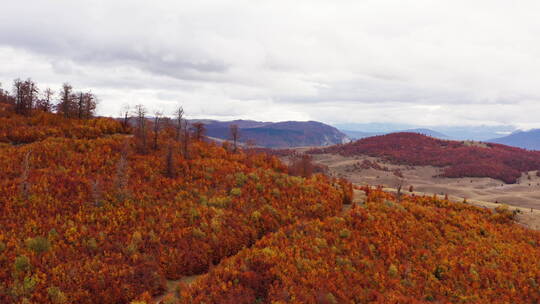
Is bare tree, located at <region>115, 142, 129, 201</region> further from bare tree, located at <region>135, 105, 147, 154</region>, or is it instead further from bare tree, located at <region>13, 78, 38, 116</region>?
bare tree, located at <region>13, 78, 38, 116</region>

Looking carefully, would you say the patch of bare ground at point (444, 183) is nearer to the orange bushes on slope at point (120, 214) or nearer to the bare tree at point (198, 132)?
the bare tree at point (198, 132)

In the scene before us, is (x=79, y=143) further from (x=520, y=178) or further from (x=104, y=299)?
(x=520, y=178)

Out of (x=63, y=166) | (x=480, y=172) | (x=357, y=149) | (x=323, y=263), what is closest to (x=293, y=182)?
(x=323, y=263)

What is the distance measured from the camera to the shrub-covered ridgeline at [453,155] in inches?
3396

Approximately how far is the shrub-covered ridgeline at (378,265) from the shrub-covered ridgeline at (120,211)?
5.74 ft

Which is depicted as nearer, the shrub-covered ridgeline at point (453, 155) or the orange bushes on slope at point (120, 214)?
the orange bushes on slope at point (120, 214)

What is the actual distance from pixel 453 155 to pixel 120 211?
→ 403 ft

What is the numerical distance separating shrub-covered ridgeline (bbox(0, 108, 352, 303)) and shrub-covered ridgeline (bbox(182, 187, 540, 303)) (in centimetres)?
175

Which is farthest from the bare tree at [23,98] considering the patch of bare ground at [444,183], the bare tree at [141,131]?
the patch of bare ground at [444,183]

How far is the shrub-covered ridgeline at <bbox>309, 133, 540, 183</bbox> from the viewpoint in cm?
8625

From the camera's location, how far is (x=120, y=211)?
13.7 metres

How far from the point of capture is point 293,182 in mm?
20203

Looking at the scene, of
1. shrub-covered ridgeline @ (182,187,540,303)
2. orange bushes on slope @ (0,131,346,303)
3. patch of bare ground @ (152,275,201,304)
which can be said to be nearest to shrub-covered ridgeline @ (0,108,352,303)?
orange bushes on slope @ (0,131,346,303)

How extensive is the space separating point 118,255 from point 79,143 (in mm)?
13741
